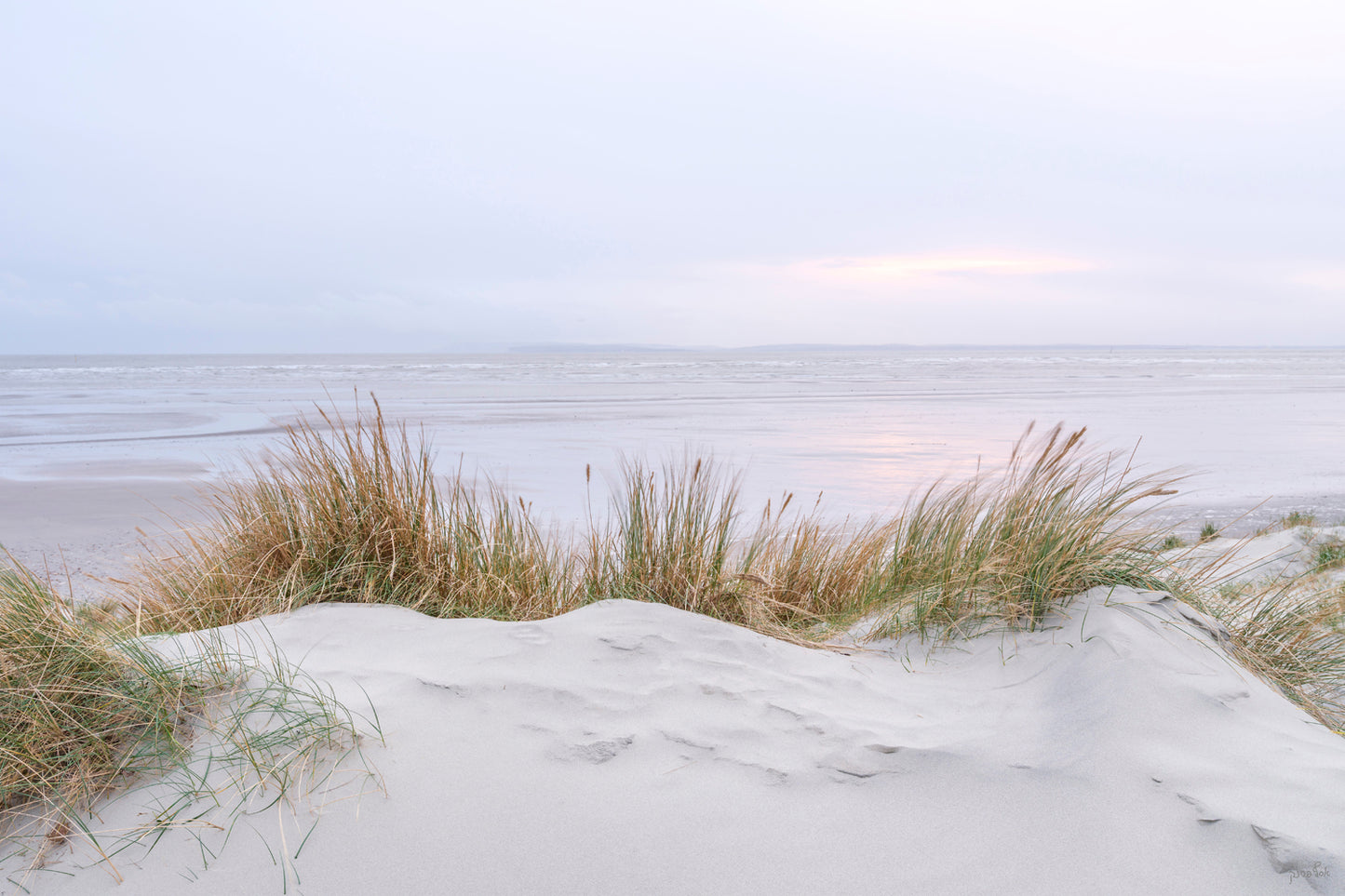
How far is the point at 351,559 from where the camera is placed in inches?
137

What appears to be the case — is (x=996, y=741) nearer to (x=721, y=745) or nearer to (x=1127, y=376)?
(x=721, y=745)

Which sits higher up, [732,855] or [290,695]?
[290,695]

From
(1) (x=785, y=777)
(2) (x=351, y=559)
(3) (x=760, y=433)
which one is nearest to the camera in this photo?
(1) (x=785, y=777)

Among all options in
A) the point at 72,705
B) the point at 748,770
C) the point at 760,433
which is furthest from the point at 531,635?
the point at 760,433

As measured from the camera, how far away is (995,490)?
13.8ft

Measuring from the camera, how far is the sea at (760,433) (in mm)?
9320

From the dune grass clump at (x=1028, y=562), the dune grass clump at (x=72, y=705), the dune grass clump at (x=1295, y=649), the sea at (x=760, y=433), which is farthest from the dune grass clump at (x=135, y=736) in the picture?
the dune grass clump at (x=1295, y=649)

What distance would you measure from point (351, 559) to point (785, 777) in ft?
7.40

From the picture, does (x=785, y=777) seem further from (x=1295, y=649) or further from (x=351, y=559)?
(x=1295, y=649)

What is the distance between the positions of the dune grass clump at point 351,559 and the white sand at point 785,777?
534 mm

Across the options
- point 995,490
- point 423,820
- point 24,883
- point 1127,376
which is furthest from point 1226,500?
point 1127,376

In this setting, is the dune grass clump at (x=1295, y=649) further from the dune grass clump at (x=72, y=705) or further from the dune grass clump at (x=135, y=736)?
the dune grass clump at (x=72, y=705)

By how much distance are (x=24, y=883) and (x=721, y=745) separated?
1.76m

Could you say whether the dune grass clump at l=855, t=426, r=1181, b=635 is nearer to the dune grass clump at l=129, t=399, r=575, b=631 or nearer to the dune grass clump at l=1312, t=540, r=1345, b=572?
the dune grass clump at l=129, t=399, r=575, b=631
